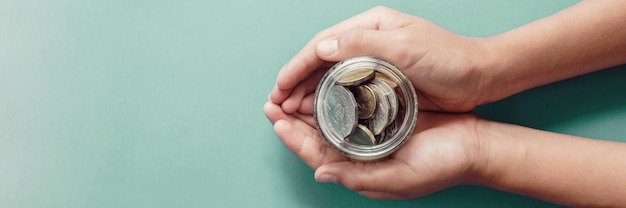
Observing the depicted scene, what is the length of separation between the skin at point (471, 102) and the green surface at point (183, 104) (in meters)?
0.06

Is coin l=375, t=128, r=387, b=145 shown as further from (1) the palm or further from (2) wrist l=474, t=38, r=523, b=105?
(2) wrist l=474, t=38, r=523, b=105

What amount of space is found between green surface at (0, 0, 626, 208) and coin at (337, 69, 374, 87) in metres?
0.17

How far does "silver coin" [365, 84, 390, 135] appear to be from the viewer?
61 cm

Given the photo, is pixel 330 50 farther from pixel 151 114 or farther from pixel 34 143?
pixel 34 143

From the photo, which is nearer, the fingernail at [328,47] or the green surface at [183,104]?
the fingernail at [328,47]

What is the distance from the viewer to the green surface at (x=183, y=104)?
0.74m

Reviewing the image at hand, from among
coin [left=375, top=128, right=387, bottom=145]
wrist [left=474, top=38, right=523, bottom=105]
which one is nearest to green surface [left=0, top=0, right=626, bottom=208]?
wrist [left=474, top=38, right=523, bottom=105]

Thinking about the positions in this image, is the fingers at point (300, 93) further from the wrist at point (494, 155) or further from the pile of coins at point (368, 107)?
the wrist at point (494, 155)

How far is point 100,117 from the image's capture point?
0.76 m

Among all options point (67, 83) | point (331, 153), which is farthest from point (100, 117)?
point (331, 153)

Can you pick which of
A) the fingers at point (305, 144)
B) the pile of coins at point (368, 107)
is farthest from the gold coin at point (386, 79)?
the fingers at point (305, 144)

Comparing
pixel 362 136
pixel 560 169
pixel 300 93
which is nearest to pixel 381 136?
pixel 362 136

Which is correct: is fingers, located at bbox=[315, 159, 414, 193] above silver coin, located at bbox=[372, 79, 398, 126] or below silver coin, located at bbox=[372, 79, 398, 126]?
below

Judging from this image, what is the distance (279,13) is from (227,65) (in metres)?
0.10
